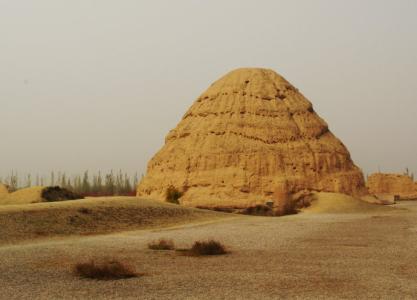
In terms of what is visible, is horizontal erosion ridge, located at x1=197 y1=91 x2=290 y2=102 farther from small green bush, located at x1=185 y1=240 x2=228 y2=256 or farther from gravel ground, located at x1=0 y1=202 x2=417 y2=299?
small green bush, located at x1=185 y1=240 x2=228 y2=256

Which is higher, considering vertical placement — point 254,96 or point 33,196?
point 254,96

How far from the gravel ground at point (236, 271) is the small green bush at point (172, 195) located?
20.9 meters

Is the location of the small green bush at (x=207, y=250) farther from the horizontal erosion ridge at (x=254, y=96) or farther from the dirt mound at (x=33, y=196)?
the horizontal erosion ridge at (x=254, y=96)

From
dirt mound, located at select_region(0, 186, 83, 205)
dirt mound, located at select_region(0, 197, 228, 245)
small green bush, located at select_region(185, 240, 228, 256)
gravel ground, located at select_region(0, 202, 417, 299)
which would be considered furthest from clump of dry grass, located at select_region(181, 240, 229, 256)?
dirt mound, located at select_region(0, 186, 83, 205)

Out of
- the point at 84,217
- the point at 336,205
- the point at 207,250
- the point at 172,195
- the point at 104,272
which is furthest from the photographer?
the point at 172,195

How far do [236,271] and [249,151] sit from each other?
29.4 meters

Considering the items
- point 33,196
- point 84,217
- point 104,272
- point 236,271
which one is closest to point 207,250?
point 236,271

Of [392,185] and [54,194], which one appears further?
[392,185]

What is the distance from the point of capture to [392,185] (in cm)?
6291

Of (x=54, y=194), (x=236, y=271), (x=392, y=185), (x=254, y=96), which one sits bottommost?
(x=236, y=271)

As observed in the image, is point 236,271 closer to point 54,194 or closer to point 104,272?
point 104,272

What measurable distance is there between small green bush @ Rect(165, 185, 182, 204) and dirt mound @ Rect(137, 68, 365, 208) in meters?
0.52

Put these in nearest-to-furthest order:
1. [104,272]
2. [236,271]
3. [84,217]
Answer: [104,272]
[236,271]
[84,217]

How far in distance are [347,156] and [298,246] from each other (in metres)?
30.3
